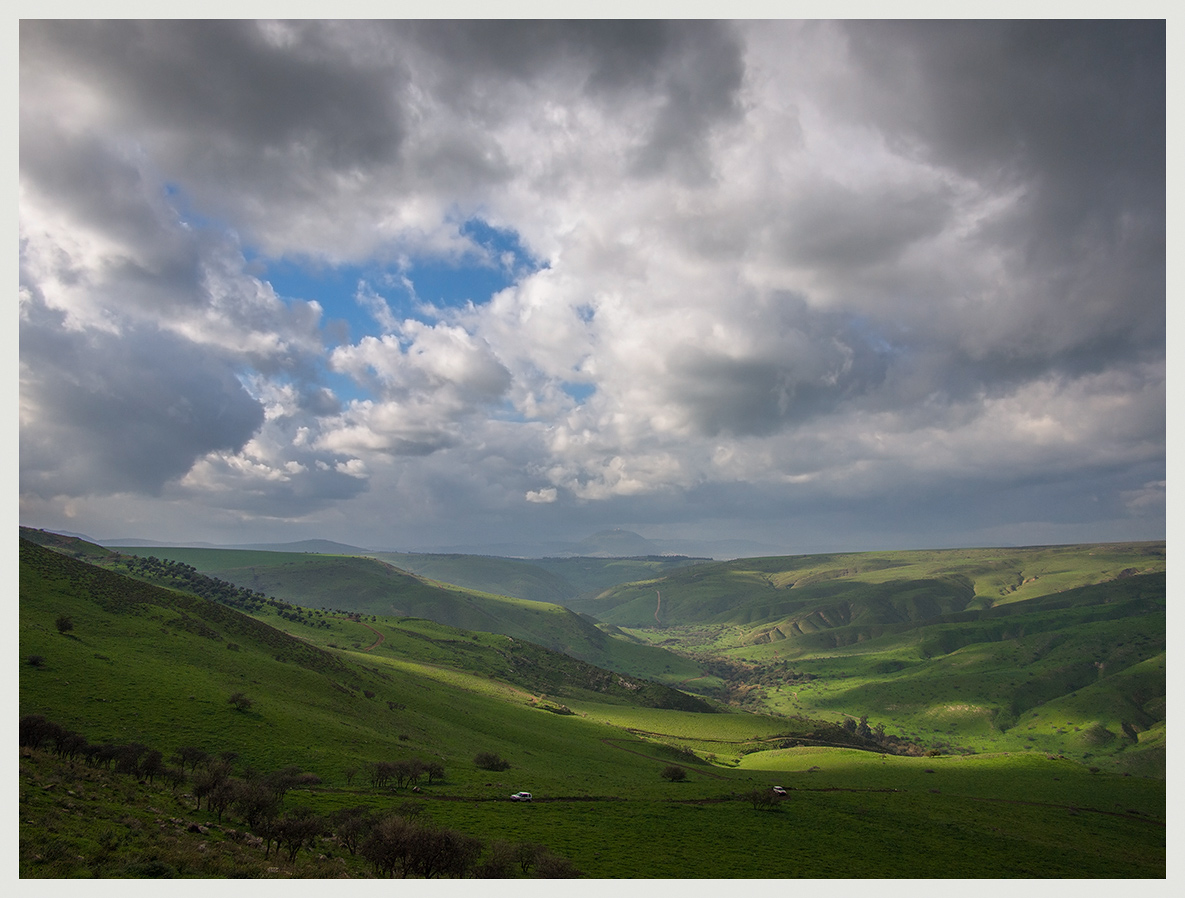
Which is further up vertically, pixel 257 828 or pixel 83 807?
pixel 83 807

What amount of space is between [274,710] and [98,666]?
21607 millimetres

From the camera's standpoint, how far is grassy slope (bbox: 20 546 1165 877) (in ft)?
154

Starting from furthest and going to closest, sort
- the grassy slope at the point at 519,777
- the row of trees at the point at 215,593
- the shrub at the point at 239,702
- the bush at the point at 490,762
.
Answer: the row of trees at the point at 215,593
the bush at the point at 490,762
the shrub at the point at 239,702
the grassy slope at the point at 519,777

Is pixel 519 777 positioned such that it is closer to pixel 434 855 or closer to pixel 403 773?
pixel 403 773

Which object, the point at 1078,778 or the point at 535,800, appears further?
the point at 1078,778

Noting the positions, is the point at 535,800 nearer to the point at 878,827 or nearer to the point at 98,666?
the point at 878,827

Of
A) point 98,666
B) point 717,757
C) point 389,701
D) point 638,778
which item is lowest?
point 717,757

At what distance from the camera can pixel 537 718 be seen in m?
120

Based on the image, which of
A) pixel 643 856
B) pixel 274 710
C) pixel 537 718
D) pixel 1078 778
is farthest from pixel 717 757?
pixel 274 710

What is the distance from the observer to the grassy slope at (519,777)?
47.0 m

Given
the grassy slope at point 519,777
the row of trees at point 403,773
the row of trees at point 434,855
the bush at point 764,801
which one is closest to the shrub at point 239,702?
the grassy slope at point 519,777

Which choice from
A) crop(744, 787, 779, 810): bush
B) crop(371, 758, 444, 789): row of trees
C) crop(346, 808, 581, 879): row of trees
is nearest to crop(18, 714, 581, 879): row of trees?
crop(346, 808, 581, 879): row of trees

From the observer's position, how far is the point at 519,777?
229ft

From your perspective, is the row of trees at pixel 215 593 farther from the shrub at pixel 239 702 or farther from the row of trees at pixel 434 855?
the row of trees at pixel 434 855
